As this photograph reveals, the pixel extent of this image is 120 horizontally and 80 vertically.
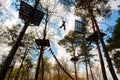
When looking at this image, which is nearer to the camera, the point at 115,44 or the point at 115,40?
the point at 115,44

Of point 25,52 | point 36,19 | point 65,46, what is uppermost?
point 65,46

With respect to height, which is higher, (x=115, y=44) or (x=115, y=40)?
(x=115, y=40)

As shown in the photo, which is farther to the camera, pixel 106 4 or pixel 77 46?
pixel 77 46

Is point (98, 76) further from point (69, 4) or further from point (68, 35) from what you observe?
point (69, 4)

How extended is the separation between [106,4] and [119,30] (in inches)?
297

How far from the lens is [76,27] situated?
611 inches

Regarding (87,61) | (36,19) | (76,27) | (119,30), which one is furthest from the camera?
(87,61)

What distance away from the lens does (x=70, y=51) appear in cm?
2995

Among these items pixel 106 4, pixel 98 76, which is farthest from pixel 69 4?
pixel 98 76

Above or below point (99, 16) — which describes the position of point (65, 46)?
above

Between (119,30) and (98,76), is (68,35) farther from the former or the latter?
(98,76)

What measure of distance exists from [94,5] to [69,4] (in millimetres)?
2372

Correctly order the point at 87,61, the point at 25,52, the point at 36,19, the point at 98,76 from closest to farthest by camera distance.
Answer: the point at 36,19 → the point at 25,52 → the point at 87,61 → the point at 98,76

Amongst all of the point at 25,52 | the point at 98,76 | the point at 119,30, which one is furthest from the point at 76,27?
the point at 98,76
